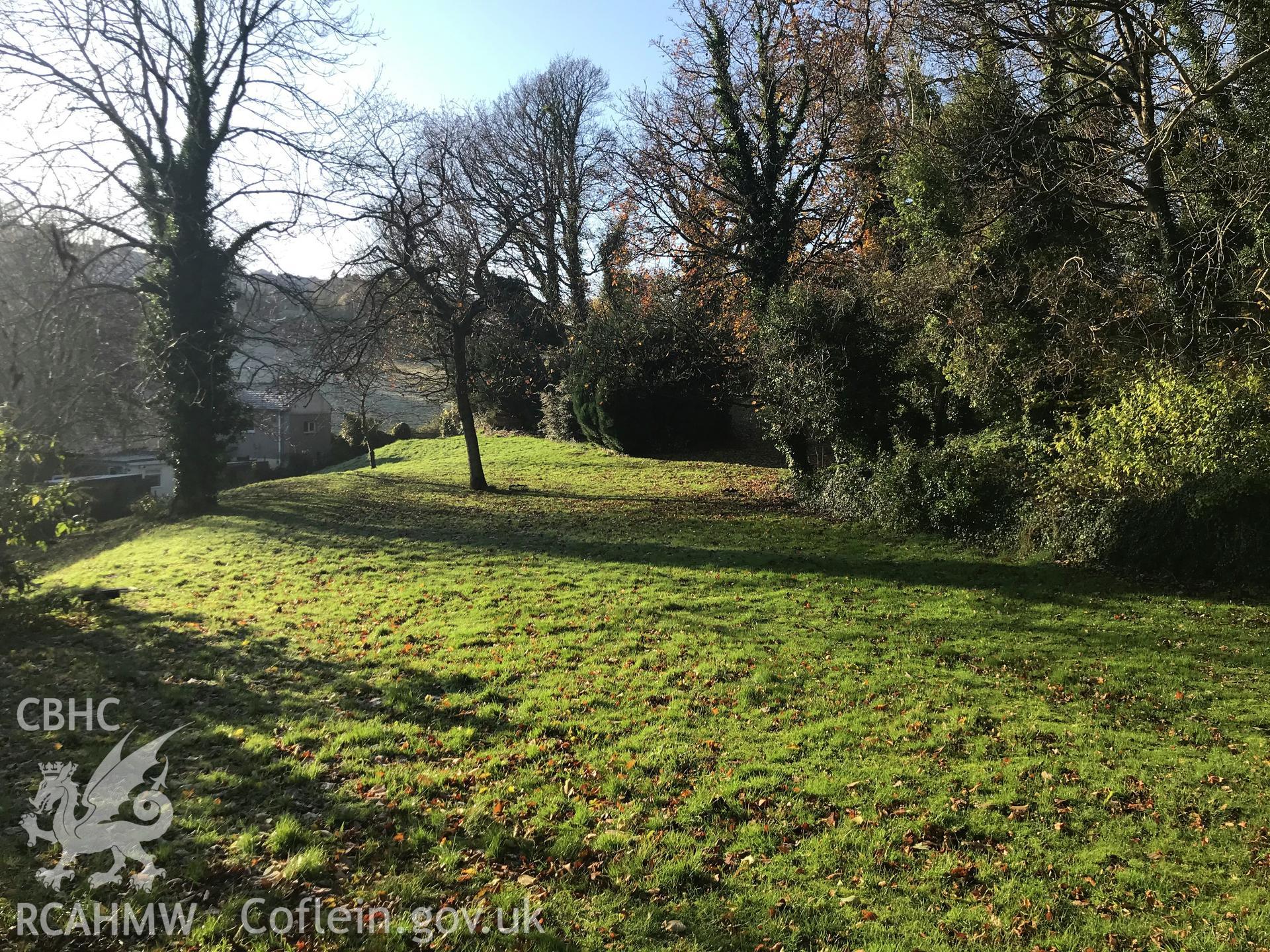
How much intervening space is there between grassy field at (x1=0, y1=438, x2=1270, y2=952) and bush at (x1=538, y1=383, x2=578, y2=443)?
18.6 metres

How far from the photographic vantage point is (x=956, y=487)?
40.6 feet

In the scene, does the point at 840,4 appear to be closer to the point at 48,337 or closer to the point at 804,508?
the point at 804,508

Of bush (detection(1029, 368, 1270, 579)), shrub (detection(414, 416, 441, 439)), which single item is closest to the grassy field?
bush (detection(1029, 368, 1270, 579))

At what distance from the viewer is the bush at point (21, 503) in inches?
307

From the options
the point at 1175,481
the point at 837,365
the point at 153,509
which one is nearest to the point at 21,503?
the point at 153,509

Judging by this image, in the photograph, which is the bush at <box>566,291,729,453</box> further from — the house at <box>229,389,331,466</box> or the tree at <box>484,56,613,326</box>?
the house at <box>229,389,331,466</box>

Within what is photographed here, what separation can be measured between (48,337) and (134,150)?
728 cm

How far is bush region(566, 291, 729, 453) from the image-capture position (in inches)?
966

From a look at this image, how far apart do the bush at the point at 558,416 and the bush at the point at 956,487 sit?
1695cm

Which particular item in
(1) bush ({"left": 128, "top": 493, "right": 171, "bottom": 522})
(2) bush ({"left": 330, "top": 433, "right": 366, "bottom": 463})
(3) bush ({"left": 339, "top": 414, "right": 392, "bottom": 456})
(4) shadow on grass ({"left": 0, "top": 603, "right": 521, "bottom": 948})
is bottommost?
(4) shadow on grass ({"left": 0, "top": 603, "right": 521, "bottom": 948})

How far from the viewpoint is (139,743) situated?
5562mm

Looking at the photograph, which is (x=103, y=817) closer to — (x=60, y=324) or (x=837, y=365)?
Result: (x=60, y=324)

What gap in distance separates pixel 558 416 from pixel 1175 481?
77.5ft

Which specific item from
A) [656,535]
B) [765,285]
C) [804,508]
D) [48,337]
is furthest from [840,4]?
[48,337]
